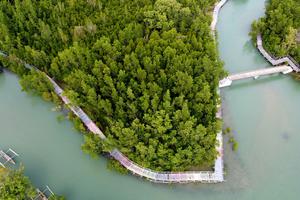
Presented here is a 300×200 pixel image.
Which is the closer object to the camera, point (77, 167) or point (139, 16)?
point (77, 167)

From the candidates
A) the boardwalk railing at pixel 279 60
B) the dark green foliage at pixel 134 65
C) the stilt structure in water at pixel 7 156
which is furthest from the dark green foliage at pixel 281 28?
the stilt structure in water at pixel 7 156

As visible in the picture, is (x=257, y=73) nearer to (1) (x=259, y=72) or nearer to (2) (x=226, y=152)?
(1) (x=259, y=72)

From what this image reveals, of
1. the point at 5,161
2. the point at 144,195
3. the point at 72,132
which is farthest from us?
the point at 72,132

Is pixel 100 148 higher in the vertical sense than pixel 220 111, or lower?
lower

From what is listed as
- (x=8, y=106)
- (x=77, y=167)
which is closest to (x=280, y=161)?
(x=77, y=167)

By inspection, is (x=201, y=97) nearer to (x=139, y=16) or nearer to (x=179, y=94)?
(x=179, y=94)

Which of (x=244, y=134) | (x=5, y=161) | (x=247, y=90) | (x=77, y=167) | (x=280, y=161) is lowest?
(x=5, y=161)

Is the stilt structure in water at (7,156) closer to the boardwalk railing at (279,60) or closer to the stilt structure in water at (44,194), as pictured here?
the stilt structure in water at (44,194)

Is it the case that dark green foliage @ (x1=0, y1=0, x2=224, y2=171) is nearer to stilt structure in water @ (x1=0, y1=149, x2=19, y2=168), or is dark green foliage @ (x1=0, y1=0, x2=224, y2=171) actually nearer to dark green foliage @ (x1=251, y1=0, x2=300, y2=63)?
stilt structure in water @ (x1=0, y1=149, x2=19, y2=168)
